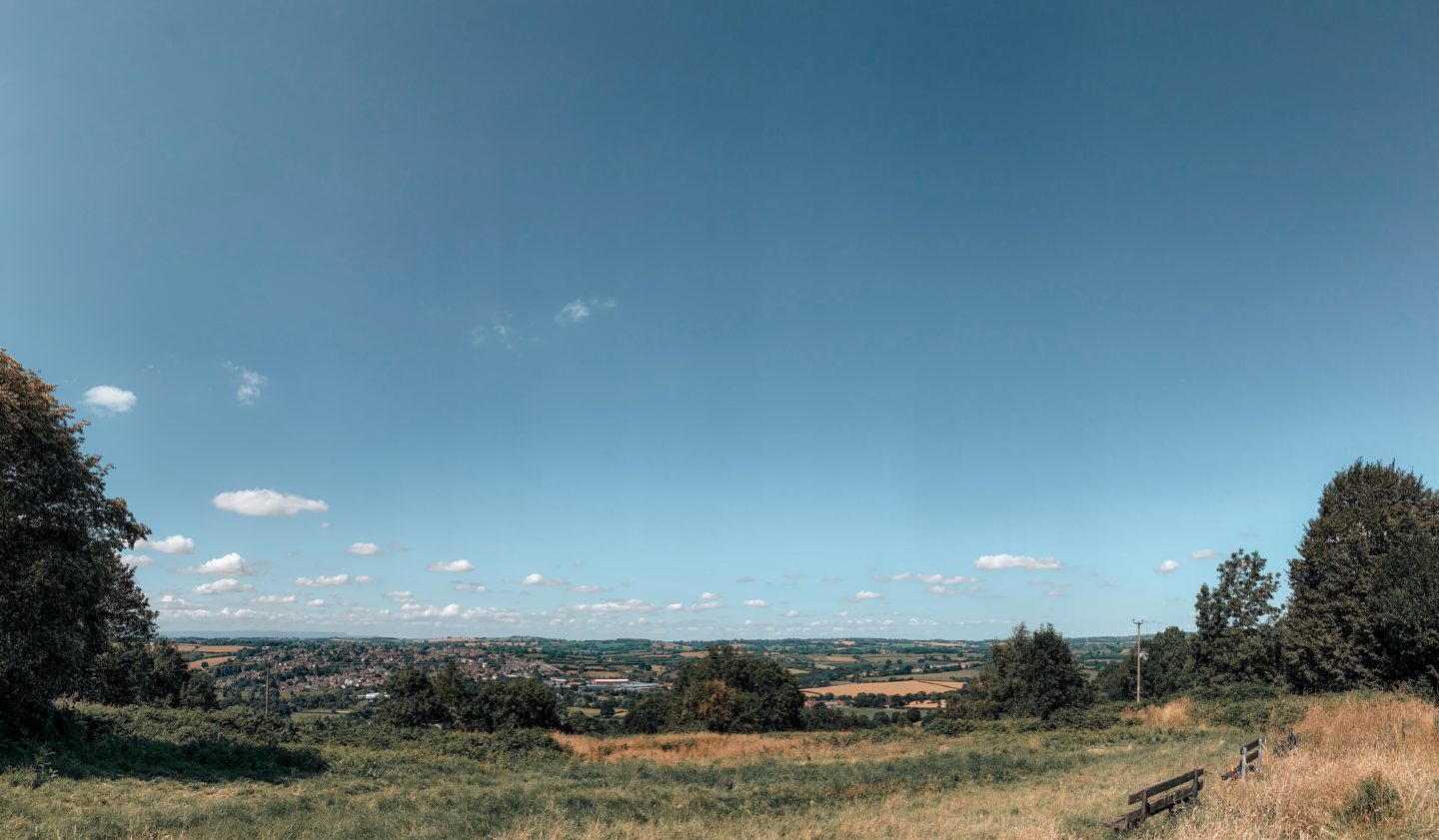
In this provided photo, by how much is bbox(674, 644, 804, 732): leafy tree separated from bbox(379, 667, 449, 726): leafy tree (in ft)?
69.0

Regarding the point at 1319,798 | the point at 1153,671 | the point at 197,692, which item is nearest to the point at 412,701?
the point at 197,692

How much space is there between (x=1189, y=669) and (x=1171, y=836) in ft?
212

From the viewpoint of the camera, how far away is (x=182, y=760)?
77.8 ft

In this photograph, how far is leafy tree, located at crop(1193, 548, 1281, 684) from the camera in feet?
192


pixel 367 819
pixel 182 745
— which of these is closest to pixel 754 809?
pixel 367 819

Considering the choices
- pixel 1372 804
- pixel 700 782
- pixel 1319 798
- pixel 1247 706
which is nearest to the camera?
pixel 1372 804

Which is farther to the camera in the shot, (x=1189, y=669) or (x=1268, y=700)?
(x=1189, y=669)

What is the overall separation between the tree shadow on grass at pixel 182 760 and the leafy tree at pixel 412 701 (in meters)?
32.0

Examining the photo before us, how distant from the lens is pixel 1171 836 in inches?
446

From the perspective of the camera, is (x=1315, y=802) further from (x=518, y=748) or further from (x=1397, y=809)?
(x=518, y=748)

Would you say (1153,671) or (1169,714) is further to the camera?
(1153,671)

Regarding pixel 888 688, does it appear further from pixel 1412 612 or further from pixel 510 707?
pixel 1412 612

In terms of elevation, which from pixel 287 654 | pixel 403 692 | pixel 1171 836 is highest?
Answer: pixel 1171 836

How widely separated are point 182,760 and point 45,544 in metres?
8.61
